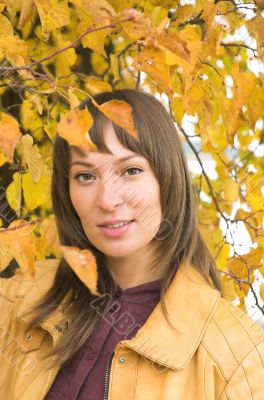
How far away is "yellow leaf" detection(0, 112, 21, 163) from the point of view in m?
0.94

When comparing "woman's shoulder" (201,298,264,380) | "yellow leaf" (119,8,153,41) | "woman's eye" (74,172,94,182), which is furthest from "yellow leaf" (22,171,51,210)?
"yellow leaf" (119,8,153,41)

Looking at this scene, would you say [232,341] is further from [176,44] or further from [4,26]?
[4,26]

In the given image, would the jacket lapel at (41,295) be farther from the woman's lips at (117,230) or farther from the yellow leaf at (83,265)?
the yellow leaf at (83,265)

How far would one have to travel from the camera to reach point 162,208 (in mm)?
1432

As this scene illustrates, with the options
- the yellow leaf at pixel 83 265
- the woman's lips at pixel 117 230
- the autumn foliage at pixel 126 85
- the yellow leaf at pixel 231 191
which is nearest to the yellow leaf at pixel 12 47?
the autumn foliage at pixel 126 85

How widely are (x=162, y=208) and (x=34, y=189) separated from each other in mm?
436

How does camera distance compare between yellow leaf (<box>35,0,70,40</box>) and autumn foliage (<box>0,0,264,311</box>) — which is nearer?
autumn foliage (<box>0,0,264,311</box>)

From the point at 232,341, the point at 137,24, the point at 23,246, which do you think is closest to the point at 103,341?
the point at 232,341

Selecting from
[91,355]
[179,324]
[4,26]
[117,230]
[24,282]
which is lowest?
[24,282]

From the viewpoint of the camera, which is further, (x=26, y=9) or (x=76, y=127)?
(x=26, y=9)

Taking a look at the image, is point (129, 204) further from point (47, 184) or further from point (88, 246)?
point (47, 184)

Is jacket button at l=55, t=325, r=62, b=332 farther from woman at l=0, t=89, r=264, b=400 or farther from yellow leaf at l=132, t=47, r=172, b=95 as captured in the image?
yellow leaf at l=132, t=47, r=172, b=95

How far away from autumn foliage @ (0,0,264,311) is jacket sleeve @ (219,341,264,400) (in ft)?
1.08

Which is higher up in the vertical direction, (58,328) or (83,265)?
(83,265)
